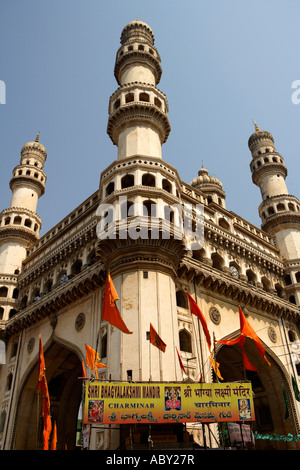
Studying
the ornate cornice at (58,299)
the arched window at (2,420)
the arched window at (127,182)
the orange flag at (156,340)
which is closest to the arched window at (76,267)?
the ornate cornice at (58,299)

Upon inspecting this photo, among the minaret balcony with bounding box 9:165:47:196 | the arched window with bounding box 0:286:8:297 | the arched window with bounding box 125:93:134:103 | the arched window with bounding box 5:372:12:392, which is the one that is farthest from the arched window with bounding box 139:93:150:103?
the arched window with bounding box 5:372:12:392

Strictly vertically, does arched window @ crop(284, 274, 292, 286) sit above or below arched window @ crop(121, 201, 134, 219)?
above

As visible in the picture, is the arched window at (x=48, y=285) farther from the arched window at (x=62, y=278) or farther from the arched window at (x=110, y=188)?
the arched window at (x=110, y=188)

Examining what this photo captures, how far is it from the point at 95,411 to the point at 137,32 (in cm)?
3349

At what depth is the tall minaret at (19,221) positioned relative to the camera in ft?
110

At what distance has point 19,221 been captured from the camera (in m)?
37.3

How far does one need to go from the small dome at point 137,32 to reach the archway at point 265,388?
90.5 ft

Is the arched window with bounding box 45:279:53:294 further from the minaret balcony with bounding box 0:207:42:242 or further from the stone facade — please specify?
the minaret balcony with bounding box 0:207:42:242

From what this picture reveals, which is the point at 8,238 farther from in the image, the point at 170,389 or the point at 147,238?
the point at 170,389

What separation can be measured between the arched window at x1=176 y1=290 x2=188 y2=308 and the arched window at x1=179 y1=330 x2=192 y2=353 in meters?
1.76

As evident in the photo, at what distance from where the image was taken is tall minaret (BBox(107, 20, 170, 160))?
27172 mm

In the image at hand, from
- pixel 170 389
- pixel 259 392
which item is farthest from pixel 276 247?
pixel 170 389

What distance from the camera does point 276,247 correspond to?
121 ft

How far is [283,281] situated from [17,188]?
88.7 ft
